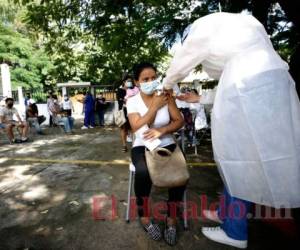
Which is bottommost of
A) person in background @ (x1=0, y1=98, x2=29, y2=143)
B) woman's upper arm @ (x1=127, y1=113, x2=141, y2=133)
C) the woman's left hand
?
person in background @ (x1=0, y1=98, x2=29, y2=143)

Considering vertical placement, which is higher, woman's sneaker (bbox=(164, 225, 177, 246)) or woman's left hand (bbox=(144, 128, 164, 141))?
woman's left hand (bbox=(144, 128, 164, 141))

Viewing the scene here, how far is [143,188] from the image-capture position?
8.20 feet

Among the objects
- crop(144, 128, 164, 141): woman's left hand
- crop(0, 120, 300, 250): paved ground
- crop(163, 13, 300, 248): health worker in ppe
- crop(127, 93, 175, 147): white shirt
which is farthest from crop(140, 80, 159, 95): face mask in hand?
crop(0, 120, 300, 250): paved ground

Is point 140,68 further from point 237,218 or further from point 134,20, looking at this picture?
point 134,20

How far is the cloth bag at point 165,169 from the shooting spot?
7.56ft

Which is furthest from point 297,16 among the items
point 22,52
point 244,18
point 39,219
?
point 22,52

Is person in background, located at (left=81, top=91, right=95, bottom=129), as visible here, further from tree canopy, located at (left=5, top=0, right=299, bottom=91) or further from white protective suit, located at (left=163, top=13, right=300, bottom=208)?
white protective suit, located at (left=163, top=13, right=300, bottom=208)

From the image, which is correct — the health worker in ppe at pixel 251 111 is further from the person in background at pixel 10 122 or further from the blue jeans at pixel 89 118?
the blue jeans at pixel 89 118

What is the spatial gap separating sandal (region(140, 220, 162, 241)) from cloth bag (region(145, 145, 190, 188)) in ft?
1.47

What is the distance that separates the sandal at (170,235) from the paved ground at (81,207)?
0.06 meters

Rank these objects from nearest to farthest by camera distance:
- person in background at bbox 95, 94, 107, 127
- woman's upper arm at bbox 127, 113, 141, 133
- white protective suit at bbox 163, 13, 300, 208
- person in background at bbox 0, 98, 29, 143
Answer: white protective suit at bbox 163, 13, 300, 208 → woman's upper arm at bbox 127, 113, 141, 133 → person in background at bbox 0, 98, 29, 143 → person in background at bbox 95, 94, 107, 127

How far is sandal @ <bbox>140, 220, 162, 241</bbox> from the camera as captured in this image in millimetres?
2443

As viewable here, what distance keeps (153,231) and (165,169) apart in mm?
589

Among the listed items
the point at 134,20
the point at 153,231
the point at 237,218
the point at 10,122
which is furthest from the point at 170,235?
the point at 10,122
